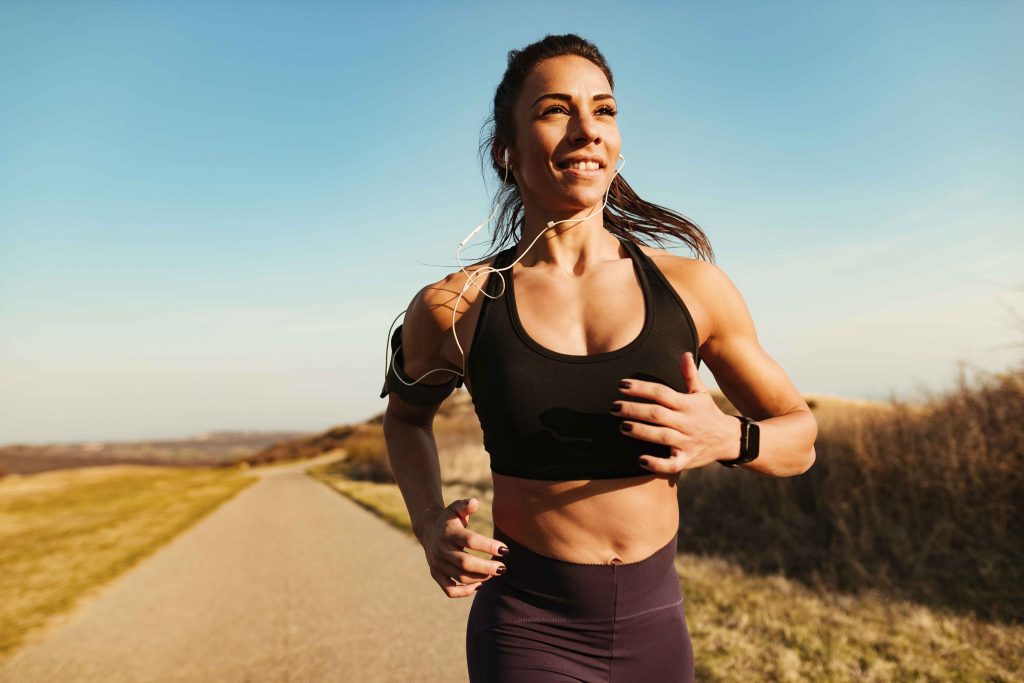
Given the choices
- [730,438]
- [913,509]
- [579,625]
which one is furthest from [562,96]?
[913,509]

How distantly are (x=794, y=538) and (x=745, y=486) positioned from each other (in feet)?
4.82

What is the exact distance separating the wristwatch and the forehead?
104 cm

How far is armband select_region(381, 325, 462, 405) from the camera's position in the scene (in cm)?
215

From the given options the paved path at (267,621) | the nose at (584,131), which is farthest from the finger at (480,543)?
the paved path at (267,621)

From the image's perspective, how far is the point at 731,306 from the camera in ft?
5.91

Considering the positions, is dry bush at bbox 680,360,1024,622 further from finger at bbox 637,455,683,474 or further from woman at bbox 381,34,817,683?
finger at bbox 637,455,683,474

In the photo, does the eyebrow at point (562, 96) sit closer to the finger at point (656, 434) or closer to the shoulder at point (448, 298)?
the shoulder at point (448, 298)

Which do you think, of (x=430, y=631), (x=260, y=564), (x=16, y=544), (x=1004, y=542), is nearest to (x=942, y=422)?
(x=1004, y=542)

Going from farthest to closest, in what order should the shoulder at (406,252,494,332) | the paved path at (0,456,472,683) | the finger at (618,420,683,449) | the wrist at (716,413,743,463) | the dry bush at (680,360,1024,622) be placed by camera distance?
the dry bush at (680,360,1024,622) < the paved path at (0,456,472,683) < the shoulder at (406,252,494,332) < the wrist at (716,413,743,463) < the finger at (618,420,683,449)

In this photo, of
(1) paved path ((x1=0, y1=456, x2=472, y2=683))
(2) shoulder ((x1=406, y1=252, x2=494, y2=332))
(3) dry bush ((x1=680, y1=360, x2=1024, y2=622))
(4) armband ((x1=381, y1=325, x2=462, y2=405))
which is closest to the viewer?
(2) shoulder ((x1=406, y1=252, x2=494, y2=332))

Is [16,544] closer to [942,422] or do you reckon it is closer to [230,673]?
[230,673]

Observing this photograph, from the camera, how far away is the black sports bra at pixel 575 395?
1667 mm

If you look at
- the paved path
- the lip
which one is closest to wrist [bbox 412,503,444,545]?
the lip

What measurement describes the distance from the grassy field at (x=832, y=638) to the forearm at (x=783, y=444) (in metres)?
3.24
